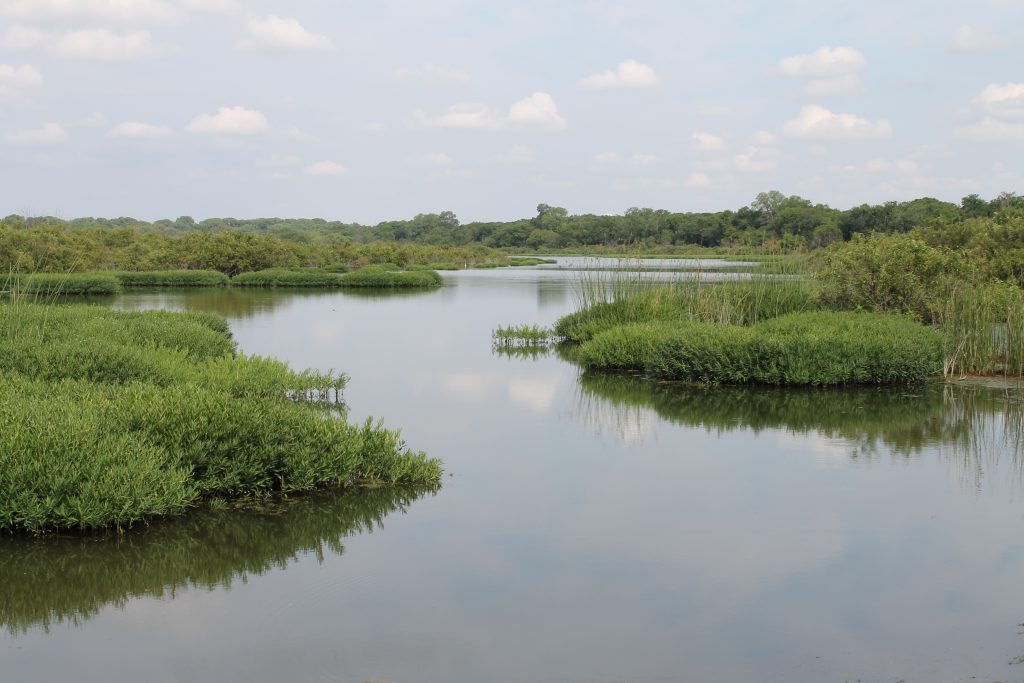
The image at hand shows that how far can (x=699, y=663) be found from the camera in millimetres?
4883

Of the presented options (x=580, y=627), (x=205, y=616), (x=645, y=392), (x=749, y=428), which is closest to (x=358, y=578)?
(x=205, y=616)

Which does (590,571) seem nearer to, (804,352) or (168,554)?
(168,554)

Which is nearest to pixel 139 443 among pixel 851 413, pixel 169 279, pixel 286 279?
pixel 851 413

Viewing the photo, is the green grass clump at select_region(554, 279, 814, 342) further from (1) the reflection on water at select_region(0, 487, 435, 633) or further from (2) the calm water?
(1) the reflection on water at select_region(0, 487, 435, 633)

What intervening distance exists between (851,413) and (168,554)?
8.27 m

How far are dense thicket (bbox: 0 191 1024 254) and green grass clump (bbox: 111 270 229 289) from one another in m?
2.94

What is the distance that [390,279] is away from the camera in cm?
4366

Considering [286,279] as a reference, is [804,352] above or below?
below

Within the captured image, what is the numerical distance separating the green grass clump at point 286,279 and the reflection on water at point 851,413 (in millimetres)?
31323

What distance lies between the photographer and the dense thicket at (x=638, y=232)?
31938 millimetres

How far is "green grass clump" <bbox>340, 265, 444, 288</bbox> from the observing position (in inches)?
1708

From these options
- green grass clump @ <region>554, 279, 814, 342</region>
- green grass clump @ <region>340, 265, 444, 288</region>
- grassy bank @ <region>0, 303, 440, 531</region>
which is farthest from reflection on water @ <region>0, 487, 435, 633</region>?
green grass clump @ <region>340, 265, 444, 288</region>

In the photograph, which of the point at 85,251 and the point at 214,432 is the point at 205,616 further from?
the point at 85,251

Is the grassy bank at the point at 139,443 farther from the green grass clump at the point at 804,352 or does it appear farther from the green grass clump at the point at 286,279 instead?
the green grass clump at the point at 286,279
